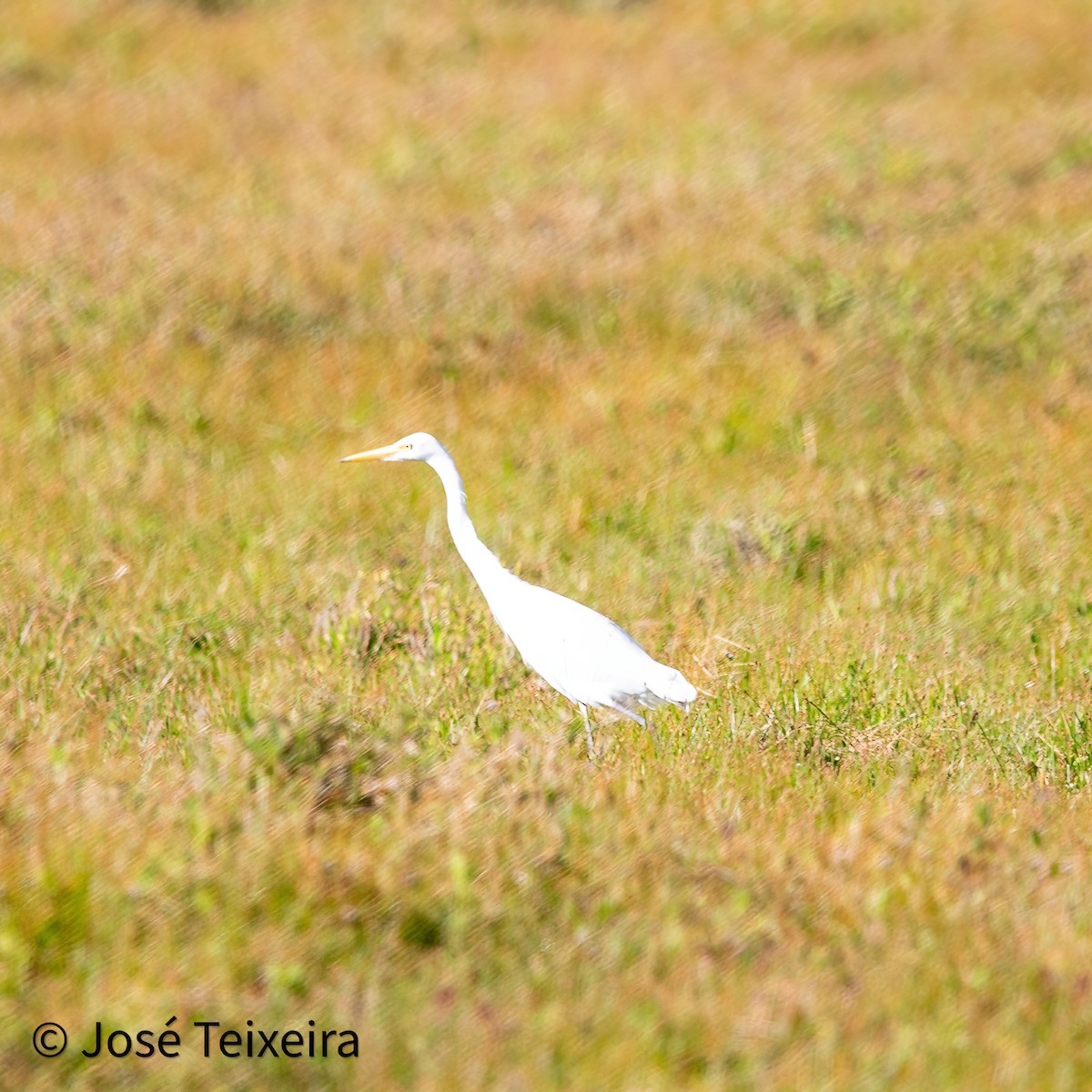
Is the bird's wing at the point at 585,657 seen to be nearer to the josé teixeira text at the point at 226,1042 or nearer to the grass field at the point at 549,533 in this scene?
the grass field at the point at 549,533

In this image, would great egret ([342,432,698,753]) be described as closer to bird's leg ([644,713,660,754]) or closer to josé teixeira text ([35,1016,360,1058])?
bird's leg ([644,713,660,754])

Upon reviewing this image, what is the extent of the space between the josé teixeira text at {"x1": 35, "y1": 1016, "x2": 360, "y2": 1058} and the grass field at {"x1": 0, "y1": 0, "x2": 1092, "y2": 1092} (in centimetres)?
2

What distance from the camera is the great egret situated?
236 inches

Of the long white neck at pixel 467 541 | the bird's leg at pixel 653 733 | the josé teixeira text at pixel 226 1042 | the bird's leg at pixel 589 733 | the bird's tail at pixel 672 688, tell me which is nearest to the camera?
the josé teixeira text at pixel 226 1042

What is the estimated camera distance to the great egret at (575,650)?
5.99m

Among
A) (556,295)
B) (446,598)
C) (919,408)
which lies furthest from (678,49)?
(446,598)

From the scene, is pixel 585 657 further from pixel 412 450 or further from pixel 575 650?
pixel 412 450

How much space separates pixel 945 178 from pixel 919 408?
142 inches

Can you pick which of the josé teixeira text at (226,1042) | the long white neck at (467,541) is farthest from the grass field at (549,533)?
the long white neck at (467,541)

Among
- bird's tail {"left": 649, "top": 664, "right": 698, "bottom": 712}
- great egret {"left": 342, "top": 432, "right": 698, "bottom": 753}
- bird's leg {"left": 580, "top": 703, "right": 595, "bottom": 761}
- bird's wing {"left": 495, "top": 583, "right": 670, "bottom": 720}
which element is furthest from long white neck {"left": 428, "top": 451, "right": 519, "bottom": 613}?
bird's tail {"left": 649, "top": 664, "right": 698, "bottom": 712}

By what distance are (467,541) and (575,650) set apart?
70 cm

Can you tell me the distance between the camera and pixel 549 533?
7.99 meters

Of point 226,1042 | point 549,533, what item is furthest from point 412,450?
point 226,1042

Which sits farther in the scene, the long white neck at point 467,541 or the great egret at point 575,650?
the long white neck at point 467,541
